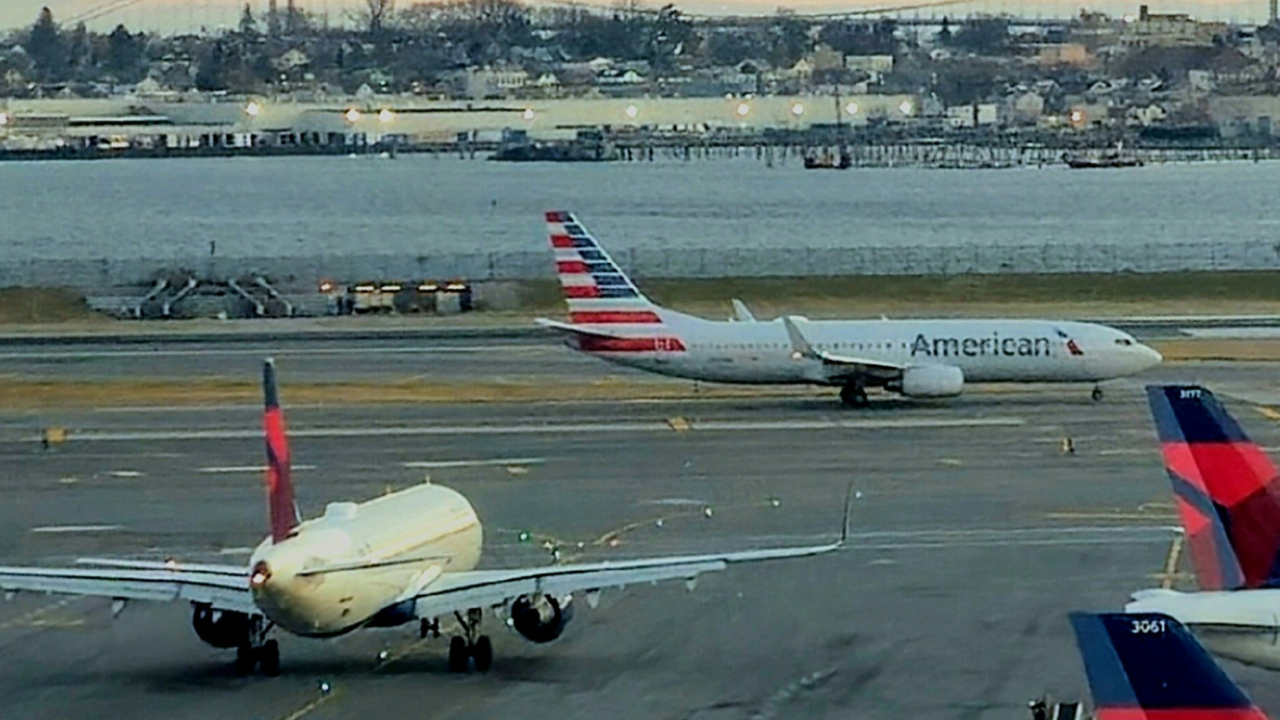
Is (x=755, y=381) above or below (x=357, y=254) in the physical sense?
above

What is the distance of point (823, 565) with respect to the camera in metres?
47.8

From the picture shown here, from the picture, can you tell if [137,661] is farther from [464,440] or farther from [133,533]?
[464,440]

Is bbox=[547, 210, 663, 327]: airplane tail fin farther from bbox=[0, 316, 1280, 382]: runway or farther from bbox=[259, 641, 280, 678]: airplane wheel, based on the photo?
bbox=[259, 641, 280, 678]: airplane wheel

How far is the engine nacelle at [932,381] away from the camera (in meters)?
73.0

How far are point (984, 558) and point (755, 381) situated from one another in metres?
26.4

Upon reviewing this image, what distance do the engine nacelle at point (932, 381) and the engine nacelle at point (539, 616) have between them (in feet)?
117

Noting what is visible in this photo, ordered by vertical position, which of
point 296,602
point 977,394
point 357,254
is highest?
point 296,602

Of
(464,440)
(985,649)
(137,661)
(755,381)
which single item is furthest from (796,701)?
(755,381)

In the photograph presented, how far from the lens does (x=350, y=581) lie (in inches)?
1398

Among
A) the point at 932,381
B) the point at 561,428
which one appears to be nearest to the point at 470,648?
the point at 561,428

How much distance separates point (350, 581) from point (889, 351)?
40.1m

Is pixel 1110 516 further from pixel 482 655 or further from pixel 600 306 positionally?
pixel 600 306

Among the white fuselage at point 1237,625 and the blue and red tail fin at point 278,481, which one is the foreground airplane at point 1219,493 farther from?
the blue and red tail fin at point 278,481

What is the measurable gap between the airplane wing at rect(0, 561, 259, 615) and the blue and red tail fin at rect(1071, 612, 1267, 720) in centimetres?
1745
